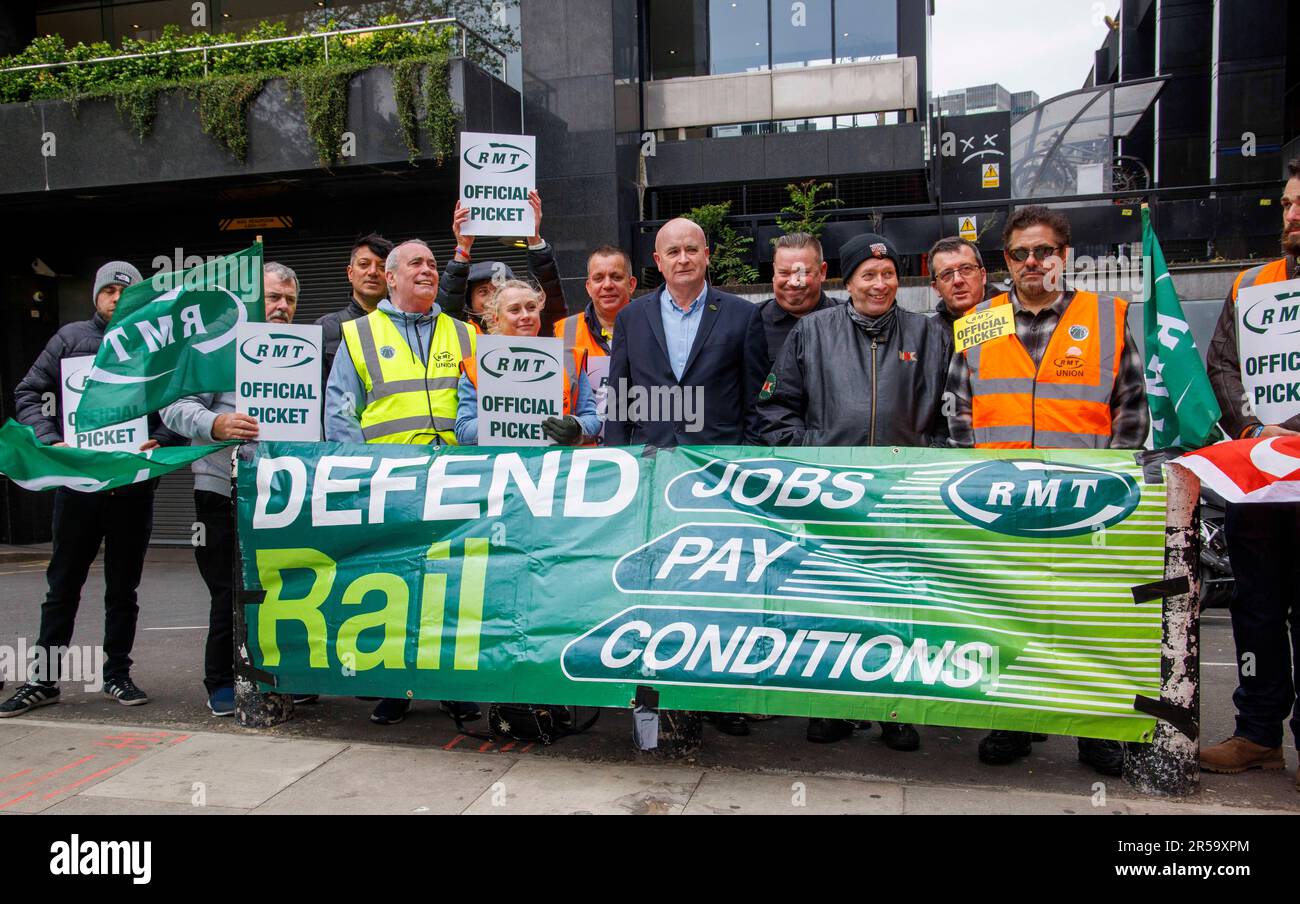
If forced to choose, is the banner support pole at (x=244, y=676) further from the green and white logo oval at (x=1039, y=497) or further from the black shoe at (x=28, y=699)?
the green and white logo oval at (x=1039, y=497)

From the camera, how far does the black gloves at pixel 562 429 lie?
4801 millimetres

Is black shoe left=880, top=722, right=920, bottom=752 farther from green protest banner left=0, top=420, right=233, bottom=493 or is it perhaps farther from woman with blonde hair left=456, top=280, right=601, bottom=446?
green protest banner left=0, top=420, right=233, bottom=493

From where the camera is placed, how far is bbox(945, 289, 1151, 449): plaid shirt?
4523 mm

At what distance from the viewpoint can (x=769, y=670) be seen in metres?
4.21

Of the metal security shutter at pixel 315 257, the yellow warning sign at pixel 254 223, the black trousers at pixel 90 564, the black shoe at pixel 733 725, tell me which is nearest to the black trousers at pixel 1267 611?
the black shoe at pixel 733 725

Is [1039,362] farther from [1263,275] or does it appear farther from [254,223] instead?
[254,223]

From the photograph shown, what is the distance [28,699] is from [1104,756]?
5758 millimetres

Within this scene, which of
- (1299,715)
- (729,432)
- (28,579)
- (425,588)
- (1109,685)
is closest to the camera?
(1109,685)

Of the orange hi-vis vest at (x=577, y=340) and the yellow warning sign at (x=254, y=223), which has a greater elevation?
the yellow warning sign at (x=254, y=223)

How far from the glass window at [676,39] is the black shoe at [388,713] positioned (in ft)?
42.5

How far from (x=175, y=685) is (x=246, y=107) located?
28.7 feet

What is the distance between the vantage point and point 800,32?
15.7m
